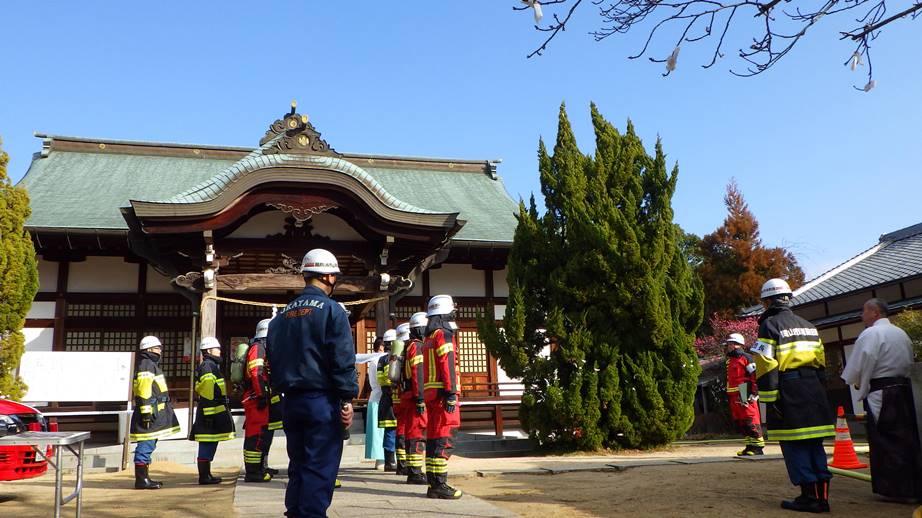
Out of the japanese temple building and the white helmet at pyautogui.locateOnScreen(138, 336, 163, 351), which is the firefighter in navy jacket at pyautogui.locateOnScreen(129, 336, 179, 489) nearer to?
the white helmet at pyautogui.locateOnScreen(138, 336, 163, 351)

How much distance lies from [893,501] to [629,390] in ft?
16.6

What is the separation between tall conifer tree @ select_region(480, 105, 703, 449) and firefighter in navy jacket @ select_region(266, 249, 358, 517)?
6.59 meters

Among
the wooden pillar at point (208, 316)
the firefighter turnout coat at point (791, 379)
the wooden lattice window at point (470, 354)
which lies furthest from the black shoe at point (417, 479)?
the wooden lattice window at point (470, 354)

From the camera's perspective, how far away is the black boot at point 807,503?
5164mm

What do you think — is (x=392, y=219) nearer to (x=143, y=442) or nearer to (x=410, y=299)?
(x=410, y=299)

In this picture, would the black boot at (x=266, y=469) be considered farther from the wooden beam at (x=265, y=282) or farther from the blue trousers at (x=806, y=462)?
the blue trousers at (x=806, y=462)

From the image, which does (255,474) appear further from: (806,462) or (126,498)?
(806,462)

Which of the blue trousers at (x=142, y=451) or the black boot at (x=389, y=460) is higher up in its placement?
the blue trousers at (x=142, y=451)

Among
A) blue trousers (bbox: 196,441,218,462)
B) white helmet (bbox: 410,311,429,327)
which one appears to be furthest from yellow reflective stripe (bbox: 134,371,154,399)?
white helmet (bbox: 410,311,429,327)

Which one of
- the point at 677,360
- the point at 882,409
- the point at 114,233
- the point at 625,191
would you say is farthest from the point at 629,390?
the point at 114,233

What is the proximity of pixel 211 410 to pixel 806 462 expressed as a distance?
20.6 feet

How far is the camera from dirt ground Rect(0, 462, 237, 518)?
20.1ft

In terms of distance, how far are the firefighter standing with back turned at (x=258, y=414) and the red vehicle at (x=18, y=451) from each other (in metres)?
2.11

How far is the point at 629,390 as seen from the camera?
10594 mm
